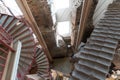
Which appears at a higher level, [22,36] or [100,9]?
[100,9]

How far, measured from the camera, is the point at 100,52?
5797 mm

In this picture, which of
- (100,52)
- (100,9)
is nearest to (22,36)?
(100,52)

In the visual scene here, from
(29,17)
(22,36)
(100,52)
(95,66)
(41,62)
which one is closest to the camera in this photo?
(95,66)

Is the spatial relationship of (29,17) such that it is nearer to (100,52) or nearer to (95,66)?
(100,52)

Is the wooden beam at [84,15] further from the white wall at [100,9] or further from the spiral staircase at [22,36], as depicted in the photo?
→ the spiral staircase at [22,36]

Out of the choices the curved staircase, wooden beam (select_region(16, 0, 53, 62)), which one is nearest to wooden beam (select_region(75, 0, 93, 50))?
wooden beam (select_region(16, 0, 53, 62))

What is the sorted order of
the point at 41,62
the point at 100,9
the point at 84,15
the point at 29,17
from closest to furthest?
the point at 29,17 < the point at 84,15 < the point at 100,9 < the point at 41,62

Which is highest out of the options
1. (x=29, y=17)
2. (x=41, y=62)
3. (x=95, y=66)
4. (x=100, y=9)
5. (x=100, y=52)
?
(x=100, y=9)

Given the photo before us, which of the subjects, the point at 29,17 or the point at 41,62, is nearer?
the point at 29,17

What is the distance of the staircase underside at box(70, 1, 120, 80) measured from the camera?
5.30 metres

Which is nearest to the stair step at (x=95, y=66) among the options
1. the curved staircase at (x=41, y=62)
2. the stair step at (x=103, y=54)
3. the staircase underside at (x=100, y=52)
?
the staircase underside at (x=100, y=52)

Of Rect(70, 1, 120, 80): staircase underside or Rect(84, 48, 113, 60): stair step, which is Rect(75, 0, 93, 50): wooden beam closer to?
Rect(70, 1, 120, 80): staircase underside

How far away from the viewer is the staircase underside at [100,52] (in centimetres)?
530

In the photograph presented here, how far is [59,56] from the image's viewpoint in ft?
43.7
